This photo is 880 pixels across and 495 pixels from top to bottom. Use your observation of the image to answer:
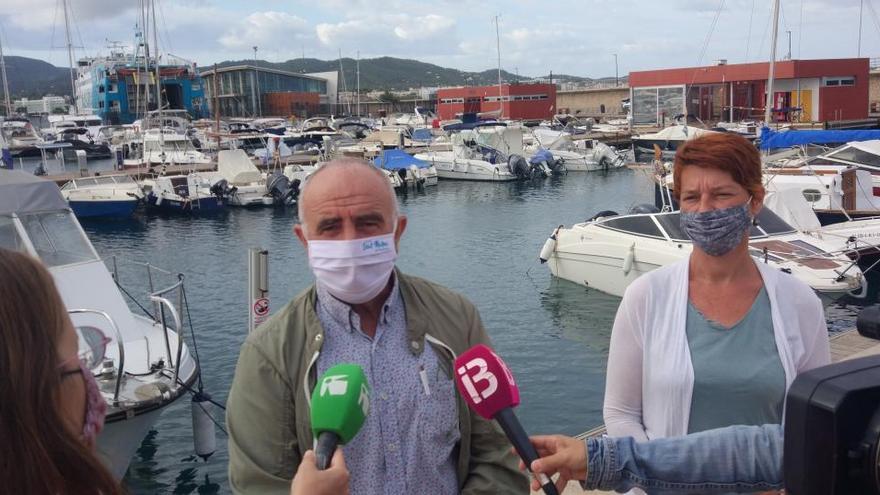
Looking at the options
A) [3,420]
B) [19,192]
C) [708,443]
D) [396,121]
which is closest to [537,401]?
[19,192]

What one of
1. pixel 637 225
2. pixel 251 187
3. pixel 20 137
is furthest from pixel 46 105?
pixel 637 225

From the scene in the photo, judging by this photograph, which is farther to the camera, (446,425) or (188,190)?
(188,190)

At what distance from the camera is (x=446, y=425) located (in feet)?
8.37

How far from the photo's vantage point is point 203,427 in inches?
358

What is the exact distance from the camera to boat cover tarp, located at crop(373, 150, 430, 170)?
131ft

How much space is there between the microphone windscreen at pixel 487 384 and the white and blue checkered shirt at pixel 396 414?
421 millimetres

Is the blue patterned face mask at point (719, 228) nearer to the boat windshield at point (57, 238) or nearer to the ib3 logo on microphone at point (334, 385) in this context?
the ib3 logo on microphone at point (334, 385)

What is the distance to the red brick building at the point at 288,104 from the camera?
323 ft

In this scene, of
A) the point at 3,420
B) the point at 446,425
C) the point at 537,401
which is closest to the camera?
the point at 3,420

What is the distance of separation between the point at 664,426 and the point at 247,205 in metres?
33.4

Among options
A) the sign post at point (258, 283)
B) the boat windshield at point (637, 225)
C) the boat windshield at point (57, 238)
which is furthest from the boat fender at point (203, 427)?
the boat windshield at point (637, 225)

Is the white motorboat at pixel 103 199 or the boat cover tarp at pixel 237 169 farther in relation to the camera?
the boat cover tarp at pixel 237 169

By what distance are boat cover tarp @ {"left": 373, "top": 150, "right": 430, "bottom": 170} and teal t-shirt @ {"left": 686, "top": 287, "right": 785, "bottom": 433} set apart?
37116 mm

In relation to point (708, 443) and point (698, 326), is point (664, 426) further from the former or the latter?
point (708, 443)
